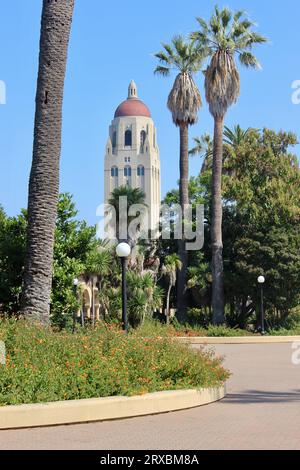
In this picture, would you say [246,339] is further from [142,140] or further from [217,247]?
[142,140]

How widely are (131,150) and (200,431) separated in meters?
129

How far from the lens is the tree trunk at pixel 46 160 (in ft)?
48.5

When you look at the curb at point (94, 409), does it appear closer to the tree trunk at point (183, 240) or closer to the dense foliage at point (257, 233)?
the dense foliage at point (257, 233)

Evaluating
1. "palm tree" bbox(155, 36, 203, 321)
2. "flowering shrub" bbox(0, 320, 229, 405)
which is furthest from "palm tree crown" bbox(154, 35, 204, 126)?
"flowering shrub" bbox(0, 320, 229, 405)

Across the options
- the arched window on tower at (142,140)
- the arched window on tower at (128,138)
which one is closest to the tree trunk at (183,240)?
the arched window on tower at (128,138)

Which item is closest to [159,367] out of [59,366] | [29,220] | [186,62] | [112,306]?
[59,366]

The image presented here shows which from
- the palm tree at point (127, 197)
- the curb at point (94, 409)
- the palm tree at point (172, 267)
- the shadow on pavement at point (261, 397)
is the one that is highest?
the palm tree at point (127, 197)

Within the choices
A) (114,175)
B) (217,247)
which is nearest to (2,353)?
(217,247)

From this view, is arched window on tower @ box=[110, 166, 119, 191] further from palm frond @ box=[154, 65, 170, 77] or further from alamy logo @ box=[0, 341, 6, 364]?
alamy logo @ box=[0, 341, 6, 364]

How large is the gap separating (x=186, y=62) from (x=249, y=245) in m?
11.8

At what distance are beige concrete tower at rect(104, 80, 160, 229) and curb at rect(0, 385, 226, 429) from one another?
125 metres

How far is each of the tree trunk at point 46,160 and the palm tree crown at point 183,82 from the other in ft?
78.5

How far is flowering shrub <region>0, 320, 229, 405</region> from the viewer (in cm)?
957
